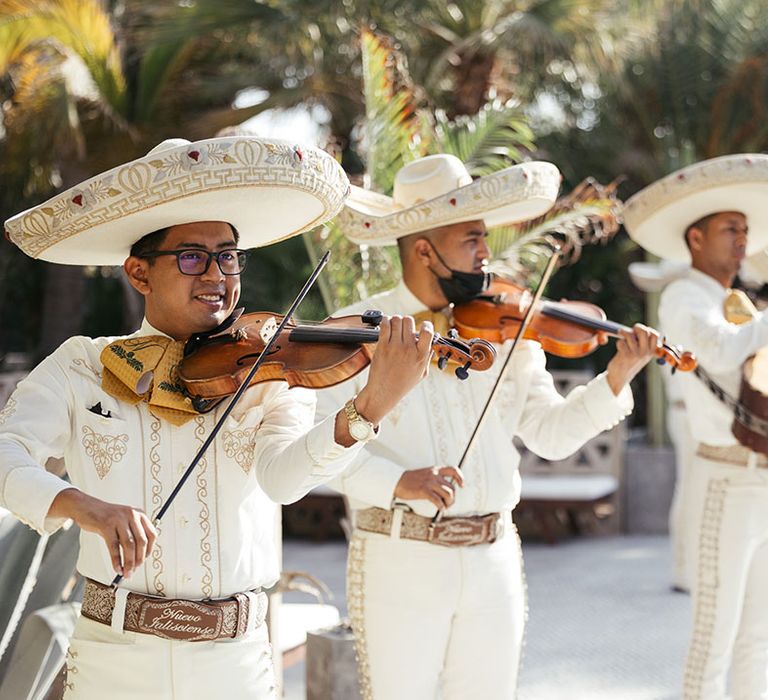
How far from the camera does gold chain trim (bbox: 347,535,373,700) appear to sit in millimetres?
3191

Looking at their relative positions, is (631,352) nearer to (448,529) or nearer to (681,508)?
(448,529)

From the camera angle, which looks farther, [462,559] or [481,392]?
[481,392]

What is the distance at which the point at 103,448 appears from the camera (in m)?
2.32

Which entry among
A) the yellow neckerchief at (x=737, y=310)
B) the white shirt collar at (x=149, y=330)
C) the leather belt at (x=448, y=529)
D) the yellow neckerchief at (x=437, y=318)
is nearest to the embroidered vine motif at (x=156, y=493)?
the white shirt collar at (x=149, y=330)

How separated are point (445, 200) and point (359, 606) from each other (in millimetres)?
1144

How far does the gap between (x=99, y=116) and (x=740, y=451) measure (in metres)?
5.96

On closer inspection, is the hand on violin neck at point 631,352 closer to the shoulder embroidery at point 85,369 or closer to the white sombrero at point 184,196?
the white sombrero at point 184,196

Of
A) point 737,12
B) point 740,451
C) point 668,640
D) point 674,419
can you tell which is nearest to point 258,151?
point 740,451

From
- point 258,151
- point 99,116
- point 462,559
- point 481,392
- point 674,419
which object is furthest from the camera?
point 99,116

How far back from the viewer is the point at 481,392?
3312mm

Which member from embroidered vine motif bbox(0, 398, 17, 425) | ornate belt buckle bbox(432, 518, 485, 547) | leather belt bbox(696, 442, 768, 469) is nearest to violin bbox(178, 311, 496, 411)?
embroidered vine motif bbox(0, 398, 17, 425)

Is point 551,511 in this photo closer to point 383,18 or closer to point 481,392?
point 383,18

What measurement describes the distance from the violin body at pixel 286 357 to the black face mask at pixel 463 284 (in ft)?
2.85

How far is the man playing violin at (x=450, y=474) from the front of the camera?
3094 mm
